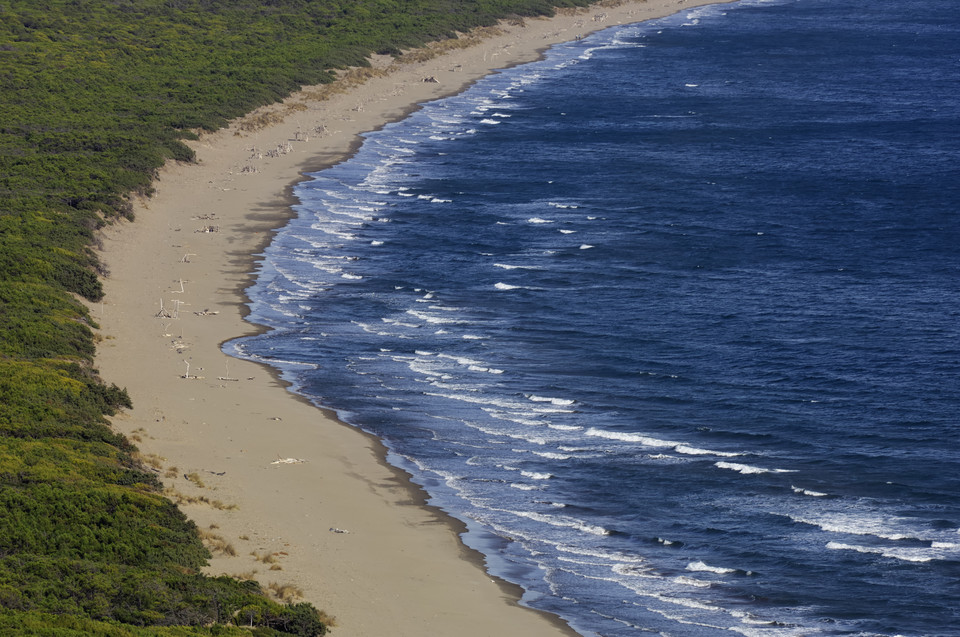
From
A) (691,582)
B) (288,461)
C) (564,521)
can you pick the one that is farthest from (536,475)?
(288,461)

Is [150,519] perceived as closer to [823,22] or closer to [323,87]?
[323,87]

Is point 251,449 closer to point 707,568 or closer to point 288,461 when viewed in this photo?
Answer: point 288,461

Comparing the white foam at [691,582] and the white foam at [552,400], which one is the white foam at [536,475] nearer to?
the white foam at [552,400]

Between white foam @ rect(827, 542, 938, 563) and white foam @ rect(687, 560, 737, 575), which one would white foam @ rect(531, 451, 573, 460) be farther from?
white foam @ rect(827, 542, 938, 563)

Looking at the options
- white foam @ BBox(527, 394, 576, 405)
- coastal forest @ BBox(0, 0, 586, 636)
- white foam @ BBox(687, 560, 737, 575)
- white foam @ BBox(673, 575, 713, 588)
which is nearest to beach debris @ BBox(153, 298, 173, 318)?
coastal forest @ BBox(0, 0, 586, 636)

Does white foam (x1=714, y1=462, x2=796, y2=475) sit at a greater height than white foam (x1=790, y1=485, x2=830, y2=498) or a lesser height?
greater

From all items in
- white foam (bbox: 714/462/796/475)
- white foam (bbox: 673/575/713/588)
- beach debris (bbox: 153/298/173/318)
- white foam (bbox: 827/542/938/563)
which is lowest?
white foam (bbox: 673/575/713/588)
